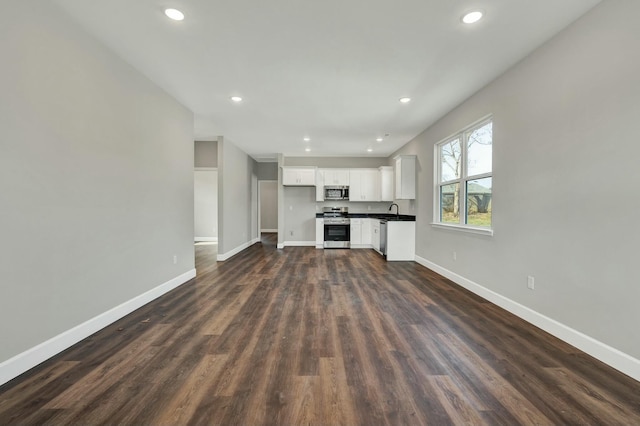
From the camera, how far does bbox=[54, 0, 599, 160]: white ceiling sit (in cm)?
201

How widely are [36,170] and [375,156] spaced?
7.00 metres

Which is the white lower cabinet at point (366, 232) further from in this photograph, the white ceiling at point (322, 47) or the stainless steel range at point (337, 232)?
the white ceiling at point (322, 47)

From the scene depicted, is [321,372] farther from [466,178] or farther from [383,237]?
[383,237]

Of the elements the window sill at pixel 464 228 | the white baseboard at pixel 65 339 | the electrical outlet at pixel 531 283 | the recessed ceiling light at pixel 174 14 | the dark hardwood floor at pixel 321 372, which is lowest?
the dark hardwood floor at pixel 321 372

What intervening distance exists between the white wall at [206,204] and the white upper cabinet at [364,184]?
4404 mm

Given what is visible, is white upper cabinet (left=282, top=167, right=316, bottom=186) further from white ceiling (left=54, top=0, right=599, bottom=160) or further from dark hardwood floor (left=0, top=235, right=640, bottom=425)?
dark hardwood floor (left=0, top=235, right=640, bottom=425)

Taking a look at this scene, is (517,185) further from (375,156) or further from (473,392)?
(375,156)

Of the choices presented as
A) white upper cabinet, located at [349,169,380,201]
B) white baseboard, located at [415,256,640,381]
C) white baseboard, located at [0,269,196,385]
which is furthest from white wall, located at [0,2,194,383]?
white upper cabinet, located at [349,169,380,201]

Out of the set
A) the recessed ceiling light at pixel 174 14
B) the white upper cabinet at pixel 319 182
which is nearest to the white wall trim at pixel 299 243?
the white upper cabinet at pixel 319 182

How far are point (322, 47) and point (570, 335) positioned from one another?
3296mm

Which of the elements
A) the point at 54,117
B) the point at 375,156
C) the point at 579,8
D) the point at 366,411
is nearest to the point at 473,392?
the point at 366,411

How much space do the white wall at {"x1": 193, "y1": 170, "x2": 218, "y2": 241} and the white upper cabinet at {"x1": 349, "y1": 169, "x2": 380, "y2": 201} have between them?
4404 millimetres

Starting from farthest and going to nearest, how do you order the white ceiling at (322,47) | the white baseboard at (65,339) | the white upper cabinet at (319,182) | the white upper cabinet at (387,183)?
the white upper cabinet at (319,182)
the white upper cabinet at (387,183)
the white ceiling at (322,47)
the white baseboard at (65,339)

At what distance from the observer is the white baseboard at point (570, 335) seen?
176cm
